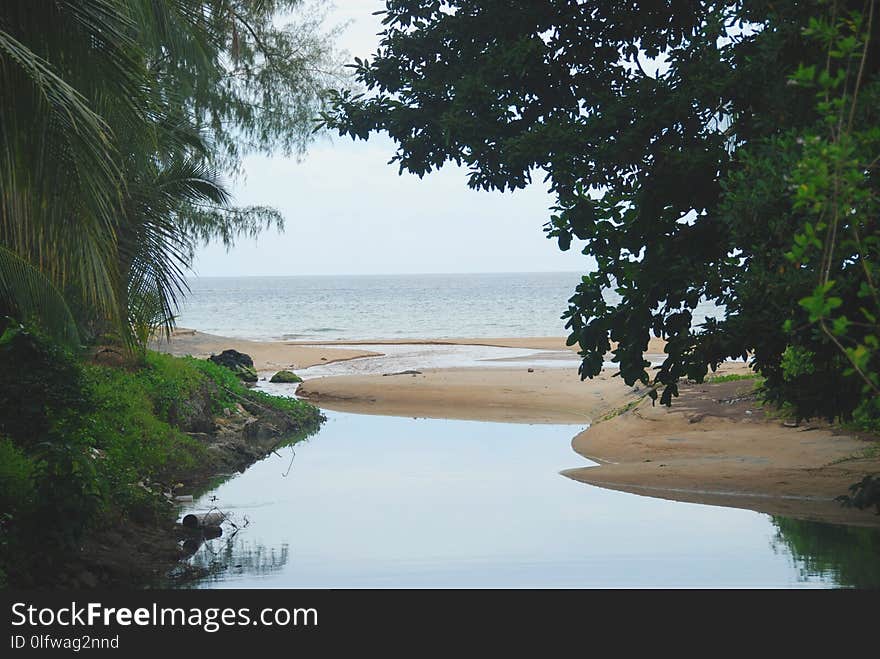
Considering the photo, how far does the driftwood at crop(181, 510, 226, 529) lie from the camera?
10430mm

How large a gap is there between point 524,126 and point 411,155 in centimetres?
147

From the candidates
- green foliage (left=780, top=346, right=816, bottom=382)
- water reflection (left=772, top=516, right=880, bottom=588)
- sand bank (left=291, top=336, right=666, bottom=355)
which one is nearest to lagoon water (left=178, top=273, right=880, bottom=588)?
water reflection (left=772, top=516, right=880, bottom=588)

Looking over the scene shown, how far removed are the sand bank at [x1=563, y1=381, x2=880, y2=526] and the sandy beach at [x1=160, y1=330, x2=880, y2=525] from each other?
0.6 inches

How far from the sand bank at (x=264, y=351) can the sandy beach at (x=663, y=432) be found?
9150mm

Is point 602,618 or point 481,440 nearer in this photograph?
point 602,618

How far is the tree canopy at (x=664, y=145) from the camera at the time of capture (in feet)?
23.5

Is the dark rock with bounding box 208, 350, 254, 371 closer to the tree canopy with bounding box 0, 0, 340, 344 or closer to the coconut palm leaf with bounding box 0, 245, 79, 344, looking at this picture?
the tree canopy with bounding box 0, 0, 340, 344

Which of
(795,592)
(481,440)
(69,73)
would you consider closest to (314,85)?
(481,440)

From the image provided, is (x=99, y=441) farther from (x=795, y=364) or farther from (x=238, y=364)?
(x=238, y=364)

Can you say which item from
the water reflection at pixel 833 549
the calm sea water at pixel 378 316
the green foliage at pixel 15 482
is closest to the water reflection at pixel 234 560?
the green foliage at pixel 15 482

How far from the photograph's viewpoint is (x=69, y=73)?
301 inches

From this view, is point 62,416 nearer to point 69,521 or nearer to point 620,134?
point 69,521

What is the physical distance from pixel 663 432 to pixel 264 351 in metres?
24.6

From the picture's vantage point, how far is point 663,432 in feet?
51.5
